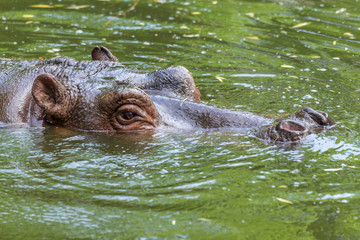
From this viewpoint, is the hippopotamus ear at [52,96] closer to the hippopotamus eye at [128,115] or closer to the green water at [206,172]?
the green water at [206,172]

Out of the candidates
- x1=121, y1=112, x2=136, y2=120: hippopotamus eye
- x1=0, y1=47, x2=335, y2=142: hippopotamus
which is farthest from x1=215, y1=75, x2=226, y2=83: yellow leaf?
x1=121, y1=112, x2=136, y2=120: hippopotamus eye

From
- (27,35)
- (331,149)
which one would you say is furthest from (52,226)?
(27,35)

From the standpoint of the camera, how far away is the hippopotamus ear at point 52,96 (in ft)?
24.1

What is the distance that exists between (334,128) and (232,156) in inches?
60.3

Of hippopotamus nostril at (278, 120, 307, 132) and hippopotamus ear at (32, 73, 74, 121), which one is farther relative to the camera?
hippopotamus ear at (32, 73, 74, 121)

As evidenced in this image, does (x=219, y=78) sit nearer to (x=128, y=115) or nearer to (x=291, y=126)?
(x=128, y=115)

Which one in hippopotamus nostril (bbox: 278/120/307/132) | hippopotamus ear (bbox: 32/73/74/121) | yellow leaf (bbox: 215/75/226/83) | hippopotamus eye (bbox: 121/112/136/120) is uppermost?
hippopotamus ear (bbox: 32/73/74/121)

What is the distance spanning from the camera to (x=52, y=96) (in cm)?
754

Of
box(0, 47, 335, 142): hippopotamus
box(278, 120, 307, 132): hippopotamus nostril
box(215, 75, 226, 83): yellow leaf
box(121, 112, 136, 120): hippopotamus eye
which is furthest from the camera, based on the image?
box(215, 75, 226, 83): yellow leaf

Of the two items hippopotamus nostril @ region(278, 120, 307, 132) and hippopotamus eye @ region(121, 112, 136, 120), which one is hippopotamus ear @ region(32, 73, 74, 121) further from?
hippopotamus nostril @ region(278, 120, 307, 132)

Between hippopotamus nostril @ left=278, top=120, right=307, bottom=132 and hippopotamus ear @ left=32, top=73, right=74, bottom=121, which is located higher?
hippopotamus ear @ left=32, top=73, right=74, bottom=121

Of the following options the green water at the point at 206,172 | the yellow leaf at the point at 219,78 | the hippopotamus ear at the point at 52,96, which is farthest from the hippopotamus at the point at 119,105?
the yellow leaf at the point at 219,78

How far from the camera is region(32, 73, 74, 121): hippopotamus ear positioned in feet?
24.1

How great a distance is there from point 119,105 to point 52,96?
2.82 feet
